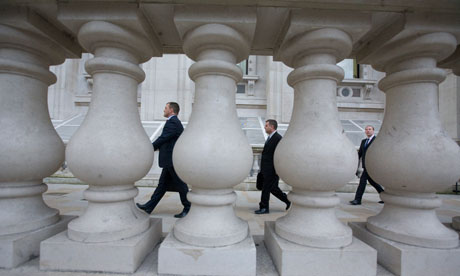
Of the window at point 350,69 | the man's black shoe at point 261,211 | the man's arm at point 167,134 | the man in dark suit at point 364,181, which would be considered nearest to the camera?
the man's arm at point 167,134

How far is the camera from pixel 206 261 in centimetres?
134

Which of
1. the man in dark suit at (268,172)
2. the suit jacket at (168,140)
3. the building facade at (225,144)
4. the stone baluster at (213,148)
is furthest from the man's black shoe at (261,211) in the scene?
the stone baluster at (213,148)

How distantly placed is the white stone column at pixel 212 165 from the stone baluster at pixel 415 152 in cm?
98

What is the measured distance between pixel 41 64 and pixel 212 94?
1.43 metres

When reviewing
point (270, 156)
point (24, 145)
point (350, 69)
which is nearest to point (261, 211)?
point (270, 156)

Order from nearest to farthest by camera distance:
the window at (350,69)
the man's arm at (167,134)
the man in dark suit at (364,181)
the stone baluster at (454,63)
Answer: the stone baluster at (454,63) < the man's arm at (167,134) < the man in dark suit at (364,181) < the window at (350,69)

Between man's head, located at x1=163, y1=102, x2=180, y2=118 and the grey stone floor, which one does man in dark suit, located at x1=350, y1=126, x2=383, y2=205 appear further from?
man's head, located at x1=163, y1=102, x2=180, y2=118

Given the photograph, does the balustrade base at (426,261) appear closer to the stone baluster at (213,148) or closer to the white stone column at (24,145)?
the stone baluster at (213,148)

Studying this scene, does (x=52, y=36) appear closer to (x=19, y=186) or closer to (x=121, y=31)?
(x=121, y=31)

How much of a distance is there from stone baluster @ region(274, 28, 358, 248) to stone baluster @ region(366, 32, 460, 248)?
1.14 ft

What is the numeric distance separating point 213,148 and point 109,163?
647mm

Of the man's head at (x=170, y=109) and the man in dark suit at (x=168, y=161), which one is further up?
the man's head at (x=170, y=109)

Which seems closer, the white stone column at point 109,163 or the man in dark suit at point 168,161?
the white stone column at point 109,163

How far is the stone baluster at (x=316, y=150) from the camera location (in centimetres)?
140
